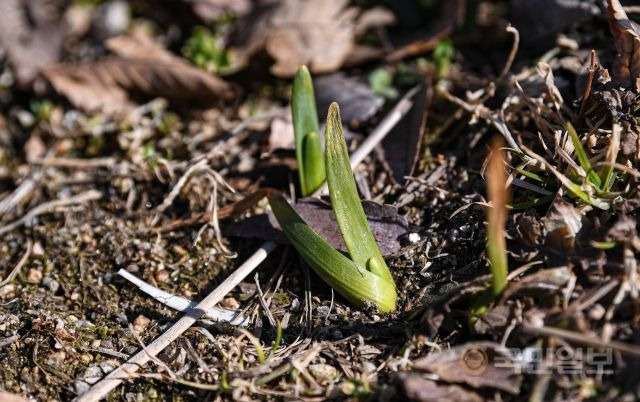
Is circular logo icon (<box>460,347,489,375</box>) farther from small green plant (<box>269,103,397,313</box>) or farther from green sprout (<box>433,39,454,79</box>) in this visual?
green sprout (<box>433,39,454,79</box>)

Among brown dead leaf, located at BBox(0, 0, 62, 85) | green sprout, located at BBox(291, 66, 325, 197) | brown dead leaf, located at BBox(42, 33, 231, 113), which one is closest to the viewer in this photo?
green sprout, located at BBox(291, 66, 325, 197)

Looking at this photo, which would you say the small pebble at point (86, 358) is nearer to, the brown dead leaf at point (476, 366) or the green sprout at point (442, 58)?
the brown dead leaf at point (476, 366)

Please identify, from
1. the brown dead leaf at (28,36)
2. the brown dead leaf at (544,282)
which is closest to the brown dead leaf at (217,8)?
the brown dead leaf at (28,36)

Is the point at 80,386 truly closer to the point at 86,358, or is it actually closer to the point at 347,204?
the point at 86,358

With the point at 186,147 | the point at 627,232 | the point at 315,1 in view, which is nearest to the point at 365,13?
the point at 315,1

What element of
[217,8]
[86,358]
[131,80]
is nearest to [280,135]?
[131,80]

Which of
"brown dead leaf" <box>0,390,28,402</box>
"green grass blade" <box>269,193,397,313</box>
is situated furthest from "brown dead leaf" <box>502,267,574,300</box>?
"brown dead leaf" <box>0,390,28,402</box>

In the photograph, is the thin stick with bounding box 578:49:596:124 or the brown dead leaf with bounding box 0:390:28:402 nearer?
the brown dead leaf with bounding box 0:390:28:402
